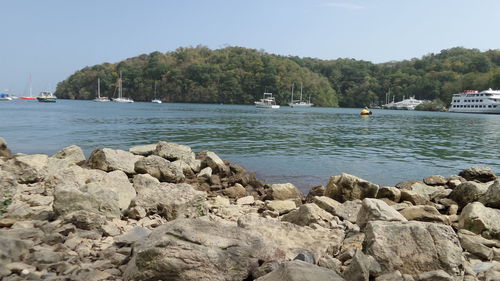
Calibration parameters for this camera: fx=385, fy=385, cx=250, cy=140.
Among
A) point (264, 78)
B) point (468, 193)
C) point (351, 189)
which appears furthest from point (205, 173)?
point (264, 78)

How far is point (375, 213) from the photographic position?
20.3ft

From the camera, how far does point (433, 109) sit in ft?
424

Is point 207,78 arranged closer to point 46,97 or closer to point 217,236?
point 46,97

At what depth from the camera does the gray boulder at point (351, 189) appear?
945 cm

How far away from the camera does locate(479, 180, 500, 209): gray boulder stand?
824 centimetres

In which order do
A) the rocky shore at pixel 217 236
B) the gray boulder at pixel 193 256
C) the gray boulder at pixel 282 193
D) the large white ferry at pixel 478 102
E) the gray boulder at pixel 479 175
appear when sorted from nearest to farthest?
the gray boulder at pixel 193 256, the rocky shore at pixel 217 236, the gray boulder at pixel 282 193, the gray boulder at pixel 479 175, the large white ferry at pixel 478 102

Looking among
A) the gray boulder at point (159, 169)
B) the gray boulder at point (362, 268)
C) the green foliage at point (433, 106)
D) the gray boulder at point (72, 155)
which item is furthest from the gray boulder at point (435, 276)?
the green foliage at point (433, 106)

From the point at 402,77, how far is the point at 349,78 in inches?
945

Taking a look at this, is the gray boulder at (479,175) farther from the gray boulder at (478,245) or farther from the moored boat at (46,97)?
the moored boat at (46,97)

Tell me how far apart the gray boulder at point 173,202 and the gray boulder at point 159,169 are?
3.40 meters

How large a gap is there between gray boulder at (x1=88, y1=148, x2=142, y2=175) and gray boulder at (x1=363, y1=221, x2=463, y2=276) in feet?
25.3

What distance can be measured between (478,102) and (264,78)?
70574 mm

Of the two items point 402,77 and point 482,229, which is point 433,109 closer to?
point 402,77

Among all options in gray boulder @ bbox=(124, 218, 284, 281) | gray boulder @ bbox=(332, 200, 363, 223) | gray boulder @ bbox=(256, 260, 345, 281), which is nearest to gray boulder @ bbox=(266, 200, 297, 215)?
gray boulder @ bbox=(332, 200, 363, 223)
